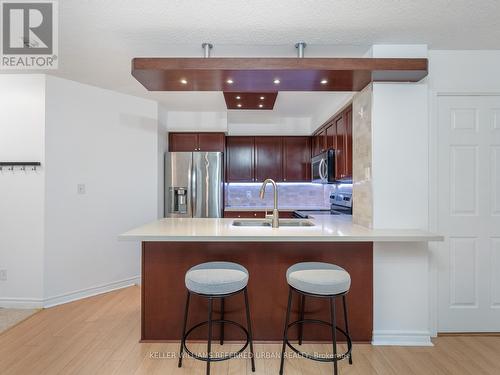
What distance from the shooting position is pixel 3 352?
210 cm

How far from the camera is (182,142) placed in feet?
14.3

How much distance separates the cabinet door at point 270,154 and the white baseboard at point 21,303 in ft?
10.9

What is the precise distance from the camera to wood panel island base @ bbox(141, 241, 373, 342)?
2229 mm

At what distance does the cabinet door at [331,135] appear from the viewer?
3432mm

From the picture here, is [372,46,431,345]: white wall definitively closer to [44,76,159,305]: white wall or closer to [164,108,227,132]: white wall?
[164,108,227,132]: white wall

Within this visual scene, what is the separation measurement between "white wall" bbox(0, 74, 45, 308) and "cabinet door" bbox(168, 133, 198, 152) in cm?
173

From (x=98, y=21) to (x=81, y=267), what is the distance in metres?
2.55

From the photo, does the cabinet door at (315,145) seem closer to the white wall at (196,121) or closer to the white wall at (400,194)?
the white wall at (196,121)

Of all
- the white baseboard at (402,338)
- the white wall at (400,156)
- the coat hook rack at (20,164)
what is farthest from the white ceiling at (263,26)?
the white baseboard at (402,338)

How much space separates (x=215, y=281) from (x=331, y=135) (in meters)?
2.54

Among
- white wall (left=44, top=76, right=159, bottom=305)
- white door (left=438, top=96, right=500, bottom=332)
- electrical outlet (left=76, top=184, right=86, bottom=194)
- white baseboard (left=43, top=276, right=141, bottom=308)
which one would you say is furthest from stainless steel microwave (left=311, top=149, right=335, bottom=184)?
electrical outlet (left=76, top=184, right=86, bottom=194)

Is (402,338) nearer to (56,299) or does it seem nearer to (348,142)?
(348,142)

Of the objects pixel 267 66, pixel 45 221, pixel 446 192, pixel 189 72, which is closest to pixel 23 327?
pixel 45 221

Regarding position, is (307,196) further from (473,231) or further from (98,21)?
(98,21)
